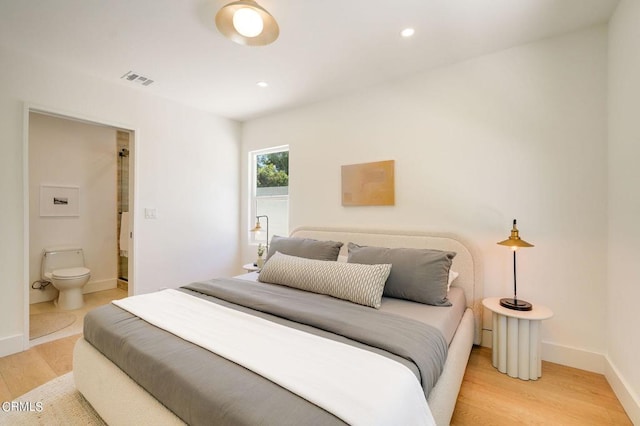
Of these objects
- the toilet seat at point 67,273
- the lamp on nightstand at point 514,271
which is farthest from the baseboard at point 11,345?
the lamp on nightstand at point 514,271

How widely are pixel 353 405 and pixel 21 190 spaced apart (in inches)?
123

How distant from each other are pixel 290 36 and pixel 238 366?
218 cm

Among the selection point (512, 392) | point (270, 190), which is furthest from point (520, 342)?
point (270, 190)

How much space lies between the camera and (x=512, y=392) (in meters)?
1.82

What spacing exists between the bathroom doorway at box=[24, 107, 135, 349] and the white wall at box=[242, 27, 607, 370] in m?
2.96

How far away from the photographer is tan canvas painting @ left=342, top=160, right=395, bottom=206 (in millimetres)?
2857

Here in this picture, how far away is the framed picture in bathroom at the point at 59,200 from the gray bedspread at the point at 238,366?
2942 millimetres

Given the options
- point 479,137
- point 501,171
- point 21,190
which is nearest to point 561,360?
point 501,171

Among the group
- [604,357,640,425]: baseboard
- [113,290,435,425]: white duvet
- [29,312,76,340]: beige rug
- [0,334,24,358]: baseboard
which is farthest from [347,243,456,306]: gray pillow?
[29,312,76,340]: beige rug

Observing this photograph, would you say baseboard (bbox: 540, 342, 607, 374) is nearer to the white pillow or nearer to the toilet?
the white pillow

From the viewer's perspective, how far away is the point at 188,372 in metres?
1.13

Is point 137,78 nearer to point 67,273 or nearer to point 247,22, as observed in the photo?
point 247,22

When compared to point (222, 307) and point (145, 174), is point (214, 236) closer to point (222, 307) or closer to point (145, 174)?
point (145, 174)

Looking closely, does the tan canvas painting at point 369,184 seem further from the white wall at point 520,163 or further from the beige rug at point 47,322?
the beige rug at point 47,322
